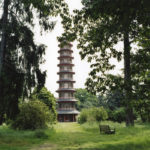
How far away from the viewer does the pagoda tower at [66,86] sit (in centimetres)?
4547

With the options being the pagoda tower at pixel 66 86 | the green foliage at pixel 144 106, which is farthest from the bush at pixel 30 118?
the pagoda tower at pixel 66 86

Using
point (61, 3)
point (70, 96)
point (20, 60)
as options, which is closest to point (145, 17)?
point (61, 3)

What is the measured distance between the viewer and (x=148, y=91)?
351 inches

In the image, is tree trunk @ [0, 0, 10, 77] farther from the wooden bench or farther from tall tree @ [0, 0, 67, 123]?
the wooden bench

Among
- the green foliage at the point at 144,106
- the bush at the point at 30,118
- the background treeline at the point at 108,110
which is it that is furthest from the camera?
the bush at the point at 30,118

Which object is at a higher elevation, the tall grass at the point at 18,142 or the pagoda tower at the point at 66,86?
the pagoda tower at the point at 66,86

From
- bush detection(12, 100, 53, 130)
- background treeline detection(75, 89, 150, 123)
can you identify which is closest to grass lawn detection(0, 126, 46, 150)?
background treeline detection(75, 89, 150, 123)

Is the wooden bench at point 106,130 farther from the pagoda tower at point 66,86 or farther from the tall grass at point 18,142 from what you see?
the pagoda tower at point 66,86

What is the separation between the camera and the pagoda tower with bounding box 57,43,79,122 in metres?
45.5

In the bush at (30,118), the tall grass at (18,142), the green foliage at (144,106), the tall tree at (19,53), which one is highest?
the tall tree at (19,53)

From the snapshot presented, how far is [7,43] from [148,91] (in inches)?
348

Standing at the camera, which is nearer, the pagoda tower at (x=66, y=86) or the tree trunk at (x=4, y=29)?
the tree trunk at (x=4, y=29)

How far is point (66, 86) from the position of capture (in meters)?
46.4

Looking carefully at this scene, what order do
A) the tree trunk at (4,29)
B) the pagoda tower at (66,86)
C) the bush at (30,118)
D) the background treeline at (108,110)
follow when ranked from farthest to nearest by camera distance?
the pagoda tower at (66,86) → the bush at (30,118) → the tree trunk at (4,29) → the background treeline at (108,110)
